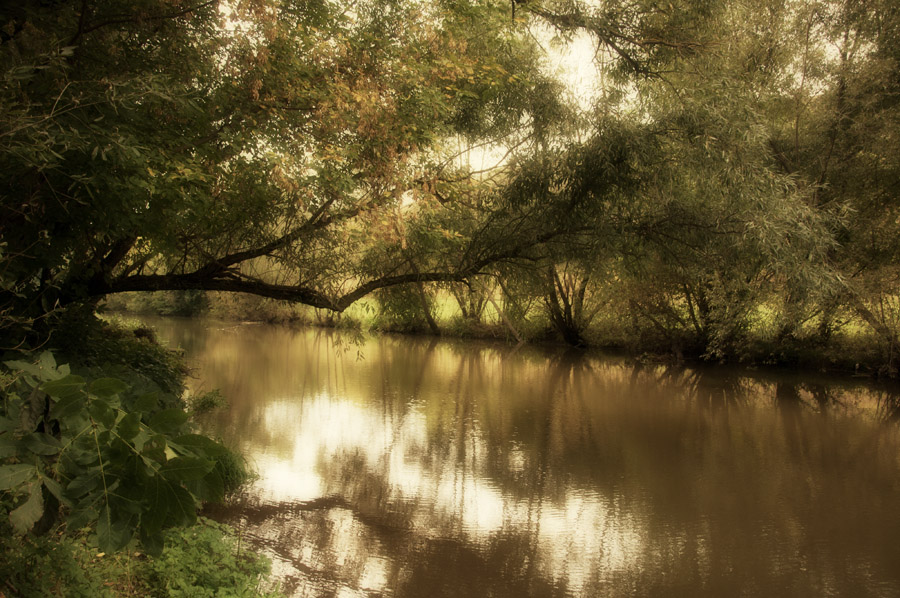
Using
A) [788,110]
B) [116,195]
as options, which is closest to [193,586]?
[116,195]

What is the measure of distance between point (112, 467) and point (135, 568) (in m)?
2.68

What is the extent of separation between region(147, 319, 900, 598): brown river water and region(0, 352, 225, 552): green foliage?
12.0 feet

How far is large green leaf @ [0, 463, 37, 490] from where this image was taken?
1.70 metres

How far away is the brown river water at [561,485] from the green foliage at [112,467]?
367cm

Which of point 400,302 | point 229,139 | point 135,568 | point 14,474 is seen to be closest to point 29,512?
point 14,474

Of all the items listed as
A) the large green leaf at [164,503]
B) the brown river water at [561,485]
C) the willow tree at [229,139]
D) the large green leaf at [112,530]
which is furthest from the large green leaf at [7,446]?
the brown river water at [561,485]

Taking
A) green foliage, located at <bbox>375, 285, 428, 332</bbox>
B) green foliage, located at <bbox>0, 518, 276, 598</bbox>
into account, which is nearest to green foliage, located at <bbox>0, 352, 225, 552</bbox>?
green foliage, located at <bbox>0, 518, 276, 598</bbox>

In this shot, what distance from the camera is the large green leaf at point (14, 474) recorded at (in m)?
1.70

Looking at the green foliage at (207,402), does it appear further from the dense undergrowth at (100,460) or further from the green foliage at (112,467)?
the green foliage at (112,467)

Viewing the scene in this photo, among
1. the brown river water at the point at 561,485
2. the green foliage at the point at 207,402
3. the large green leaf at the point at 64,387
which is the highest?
the large green leaf at the point at 64,387

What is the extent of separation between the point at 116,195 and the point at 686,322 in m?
18.9

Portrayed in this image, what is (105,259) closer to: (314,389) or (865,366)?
(314,389)

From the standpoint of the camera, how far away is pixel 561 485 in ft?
26.5

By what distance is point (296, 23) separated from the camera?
7.82 m
